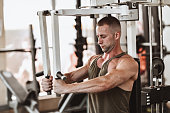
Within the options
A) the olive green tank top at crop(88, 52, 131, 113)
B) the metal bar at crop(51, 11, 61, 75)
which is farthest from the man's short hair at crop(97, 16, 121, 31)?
the metal bar at crop(51, 11, 61, 75)

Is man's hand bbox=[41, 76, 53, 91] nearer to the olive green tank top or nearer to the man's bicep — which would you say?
the olive green tank top

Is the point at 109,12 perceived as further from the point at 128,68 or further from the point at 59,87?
the point at 59,87

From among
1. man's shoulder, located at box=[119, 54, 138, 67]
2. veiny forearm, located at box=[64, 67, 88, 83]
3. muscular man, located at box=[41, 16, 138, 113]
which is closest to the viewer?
muscular man, located at box=[41, 16, 138, 113]

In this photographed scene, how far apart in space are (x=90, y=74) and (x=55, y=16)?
647mm

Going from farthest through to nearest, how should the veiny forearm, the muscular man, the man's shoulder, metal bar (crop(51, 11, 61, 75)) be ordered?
the veiny forearm → the man's shoulder → the muscular man → metal bar (crop(51, 11, 61, 75))

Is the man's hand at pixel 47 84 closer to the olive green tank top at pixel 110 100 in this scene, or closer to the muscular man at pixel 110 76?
the muscular man at pixel 110 76

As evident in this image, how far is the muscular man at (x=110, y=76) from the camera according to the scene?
261 centimetres

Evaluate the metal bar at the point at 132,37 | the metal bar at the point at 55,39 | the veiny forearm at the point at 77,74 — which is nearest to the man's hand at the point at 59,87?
the metal bar at the point at 55,39

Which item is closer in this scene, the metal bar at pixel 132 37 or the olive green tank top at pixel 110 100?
the olive green tank top at pixel 110 100

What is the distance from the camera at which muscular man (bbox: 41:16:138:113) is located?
2611 millimetres

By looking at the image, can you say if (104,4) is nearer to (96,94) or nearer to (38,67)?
(96,94)

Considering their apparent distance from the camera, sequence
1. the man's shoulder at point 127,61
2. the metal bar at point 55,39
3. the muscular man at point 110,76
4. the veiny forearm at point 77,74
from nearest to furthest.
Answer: the metal bar at point 55,39
the muscular man at point 110,76
the man's shoulder at point 127,61
the veiny forearm at point 77,74

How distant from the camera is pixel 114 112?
2789 mm

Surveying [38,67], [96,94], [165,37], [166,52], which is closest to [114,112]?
[96,94]
